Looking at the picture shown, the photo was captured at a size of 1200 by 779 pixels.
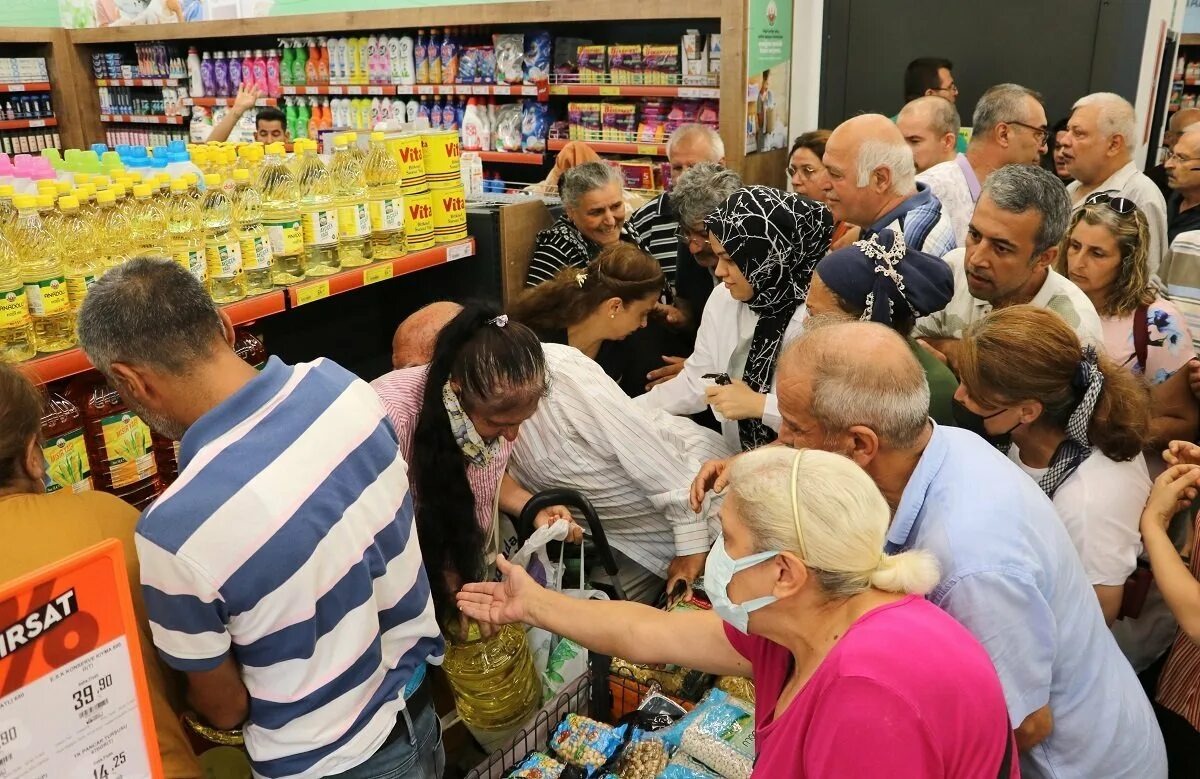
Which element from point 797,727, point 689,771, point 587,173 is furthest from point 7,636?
point 587,173

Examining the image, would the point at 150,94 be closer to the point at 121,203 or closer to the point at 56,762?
the point at 121,203

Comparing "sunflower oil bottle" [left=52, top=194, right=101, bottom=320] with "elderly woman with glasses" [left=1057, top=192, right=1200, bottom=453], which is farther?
"elderly woman with glasses" [left=1057, top=192, right=1200, bottom=453]

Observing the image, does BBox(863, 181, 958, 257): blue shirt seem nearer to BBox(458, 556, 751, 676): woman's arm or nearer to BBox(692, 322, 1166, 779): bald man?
BBox(692, 322, 1166, 779): bald man

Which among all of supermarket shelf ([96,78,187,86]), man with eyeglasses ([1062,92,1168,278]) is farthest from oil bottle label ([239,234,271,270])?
supermarket shelf ([96,78,187,86])

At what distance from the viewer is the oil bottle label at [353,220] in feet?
9.27

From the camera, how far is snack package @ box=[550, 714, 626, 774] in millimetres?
2160

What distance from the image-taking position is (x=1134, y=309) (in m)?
3.11

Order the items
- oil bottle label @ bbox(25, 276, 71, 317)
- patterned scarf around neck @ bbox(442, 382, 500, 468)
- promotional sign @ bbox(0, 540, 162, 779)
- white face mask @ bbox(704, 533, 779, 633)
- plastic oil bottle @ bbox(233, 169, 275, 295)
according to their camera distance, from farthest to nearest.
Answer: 1. plastic oil bottle @ bbox(233, 169, 275, 295)
2. patterned scarf around neck @ bbox(442, 382, 500, 468)
3. oil bottle label @ bbox(25, 276, 71, 317)
4. white face mask @ bbox(704, 533, 779, 633)
5. promotional sign @ bbox(0, 540, 162, 779)

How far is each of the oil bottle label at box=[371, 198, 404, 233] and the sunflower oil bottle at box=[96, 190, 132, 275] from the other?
0.80 metres

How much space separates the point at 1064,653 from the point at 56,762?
5.60ft

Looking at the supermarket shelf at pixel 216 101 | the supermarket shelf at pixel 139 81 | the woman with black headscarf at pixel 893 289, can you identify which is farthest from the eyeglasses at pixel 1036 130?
the supermarket shelf at pixel 139 81

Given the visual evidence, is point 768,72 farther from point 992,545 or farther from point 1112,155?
point 992,545

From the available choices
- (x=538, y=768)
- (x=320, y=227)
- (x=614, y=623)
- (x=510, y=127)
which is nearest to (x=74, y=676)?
(x=614, y=623)

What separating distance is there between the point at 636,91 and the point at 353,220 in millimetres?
3913
